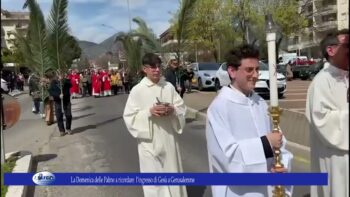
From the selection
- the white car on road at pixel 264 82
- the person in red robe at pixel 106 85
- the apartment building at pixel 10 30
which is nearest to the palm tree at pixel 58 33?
the apartment building at pixel 10 30

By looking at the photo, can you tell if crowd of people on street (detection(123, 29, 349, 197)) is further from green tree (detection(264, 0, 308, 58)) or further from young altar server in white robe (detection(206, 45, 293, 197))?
green tree (detection(264, 0, 308, 58))

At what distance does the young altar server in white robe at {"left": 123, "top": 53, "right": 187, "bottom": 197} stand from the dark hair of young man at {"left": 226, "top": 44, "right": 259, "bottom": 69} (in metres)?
1.95

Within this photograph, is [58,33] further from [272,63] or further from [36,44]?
[272,63]

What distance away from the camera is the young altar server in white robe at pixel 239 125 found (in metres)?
3.39

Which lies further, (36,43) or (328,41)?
(36,43)

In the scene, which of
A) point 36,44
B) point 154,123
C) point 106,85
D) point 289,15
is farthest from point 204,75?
point 289,15

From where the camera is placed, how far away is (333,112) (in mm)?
3797

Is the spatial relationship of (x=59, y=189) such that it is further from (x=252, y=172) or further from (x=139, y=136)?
(x=252, y=172)

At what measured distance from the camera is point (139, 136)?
5.49 m

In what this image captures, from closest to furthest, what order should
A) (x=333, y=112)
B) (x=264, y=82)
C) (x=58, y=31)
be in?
(x=333, y=112)
(x=58, y=31)
(x=264, y=82)

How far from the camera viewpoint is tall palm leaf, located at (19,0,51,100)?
16.2m

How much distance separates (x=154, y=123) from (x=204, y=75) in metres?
23.0

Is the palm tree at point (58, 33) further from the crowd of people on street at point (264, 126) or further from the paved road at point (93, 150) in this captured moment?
the crowd of people on street at point (264, 126)

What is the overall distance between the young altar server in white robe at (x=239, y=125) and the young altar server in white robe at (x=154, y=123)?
189 centimetres
